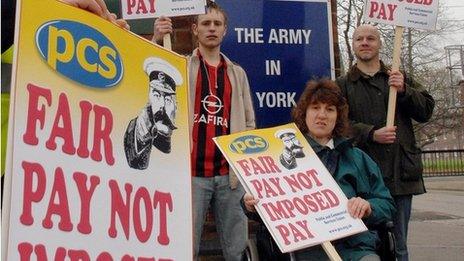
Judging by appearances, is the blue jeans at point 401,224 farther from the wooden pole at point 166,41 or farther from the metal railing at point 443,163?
the metal railing at point 443,163

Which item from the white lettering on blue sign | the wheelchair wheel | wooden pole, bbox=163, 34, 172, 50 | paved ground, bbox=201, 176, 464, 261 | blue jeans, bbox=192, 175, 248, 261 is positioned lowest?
paved ground, bbox=201, 176, 464, 261

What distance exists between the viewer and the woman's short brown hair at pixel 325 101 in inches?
131

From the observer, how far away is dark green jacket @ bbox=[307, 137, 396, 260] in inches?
119

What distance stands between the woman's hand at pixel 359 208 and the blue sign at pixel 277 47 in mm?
1573

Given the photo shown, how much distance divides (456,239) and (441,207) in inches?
238

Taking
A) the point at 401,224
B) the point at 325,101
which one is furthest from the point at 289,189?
the point at 401,224

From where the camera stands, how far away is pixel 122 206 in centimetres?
165

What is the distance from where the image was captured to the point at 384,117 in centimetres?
392

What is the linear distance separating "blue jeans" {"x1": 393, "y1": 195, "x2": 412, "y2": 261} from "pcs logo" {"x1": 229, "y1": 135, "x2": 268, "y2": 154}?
3.61ft

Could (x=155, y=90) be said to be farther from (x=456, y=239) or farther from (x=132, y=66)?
(x=456, y=239)

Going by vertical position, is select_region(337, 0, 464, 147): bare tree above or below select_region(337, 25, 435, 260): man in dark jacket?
above

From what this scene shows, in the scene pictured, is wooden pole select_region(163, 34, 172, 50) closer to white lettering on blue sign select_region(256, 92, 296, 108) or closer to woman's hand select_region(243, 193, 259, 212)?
white lettering on blue sign select_region(256, 92, 296, 108)

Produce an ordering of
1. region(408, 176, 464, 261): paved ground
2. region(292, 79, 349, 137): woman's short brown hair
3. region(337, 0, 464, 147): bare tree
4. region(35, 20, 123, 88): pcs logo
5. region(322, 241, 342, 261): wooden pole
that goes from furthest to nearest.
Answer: region(337, 0, 464, 147): bare tree
region(408, 176, 464, 261): paved ground
region(292, 79, 349, 137): woman's short brown hair
region(322, 241, 342, 261): wooden pole
region(35, 20, 123, 88): pcs logo

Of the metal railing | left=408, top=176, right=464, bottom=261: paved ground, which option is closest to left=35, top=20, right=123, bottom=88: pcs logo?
left=408, top=176, right=464, bottom=261: paved ground
